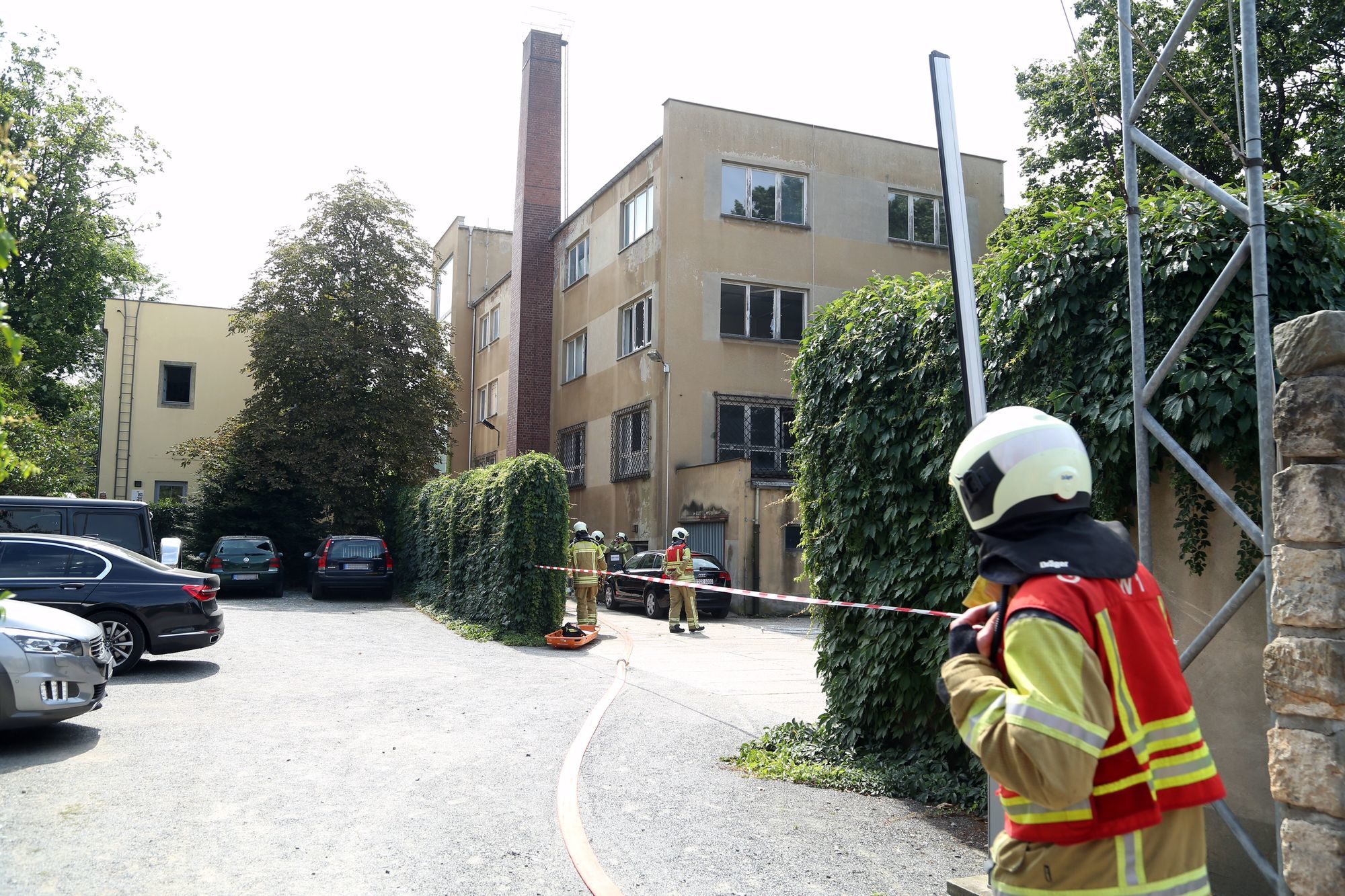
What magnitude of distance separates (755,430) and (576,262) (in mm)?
9507

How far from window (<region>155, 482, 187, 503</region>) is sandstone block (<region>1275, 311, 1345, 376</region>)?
1617 inches

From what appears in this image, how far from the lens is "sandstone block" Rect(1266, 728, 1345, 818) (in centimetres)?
355

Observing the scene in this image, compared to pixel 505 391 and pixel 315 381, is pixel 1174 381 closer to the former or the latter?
pixel 315 381

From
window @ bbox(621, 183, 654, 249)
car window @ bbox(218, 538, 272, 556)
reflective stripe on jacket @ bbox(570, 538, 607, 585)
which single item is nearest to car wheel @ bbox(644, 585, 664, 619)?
reflective stripe on jacket @ bbox(570, 538, 607, 585)

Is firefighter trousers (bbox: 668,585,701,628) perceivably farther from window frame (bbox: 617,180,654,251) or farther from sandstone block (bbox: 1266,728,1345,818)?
sandstone block (bbox: 1266,728,1345,818)

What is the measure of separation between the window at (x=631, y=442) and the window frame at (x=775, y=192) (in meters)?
5.79

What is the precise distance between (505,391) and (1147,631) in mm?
37555

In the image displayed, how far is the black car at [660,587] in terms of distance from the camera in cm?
2255

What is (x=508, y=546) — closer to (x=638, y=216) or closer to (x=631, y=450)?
(x=631, y=450)

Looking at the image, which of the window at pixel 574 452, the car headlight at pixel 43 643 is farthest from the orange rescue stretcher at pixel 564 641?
the window at pixel 574 452

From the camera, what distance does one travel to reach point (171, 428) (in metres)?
39.4

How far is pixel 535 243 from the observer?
3503 centimetres

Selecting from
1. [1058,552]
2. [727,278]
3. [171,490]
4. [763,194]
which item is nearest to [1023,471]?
[1058,552]

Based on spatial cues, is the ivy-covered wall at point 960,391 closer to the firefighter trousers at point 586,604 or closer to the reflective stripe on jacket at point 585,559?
the reflective stripe on jacket at point 585,559
